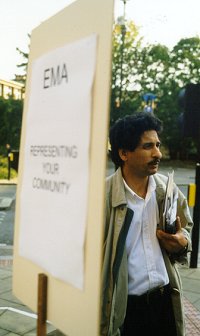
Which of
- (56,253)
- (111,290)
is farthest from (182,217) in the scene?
(56,253)

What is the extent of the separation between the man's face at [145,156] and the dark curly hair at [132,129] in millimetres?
27

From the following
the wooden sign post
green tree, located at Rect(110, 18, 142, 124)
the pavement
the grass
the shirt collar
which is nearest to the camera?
the wooden sign post

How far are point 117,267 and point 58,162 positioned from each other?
0.81 m

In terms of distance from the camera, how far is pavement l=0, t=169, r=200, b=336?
11.7 feet

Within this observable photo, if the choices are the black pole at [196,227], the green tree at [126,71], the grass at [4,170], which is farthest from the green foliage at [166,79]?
the black pole at [196,227]

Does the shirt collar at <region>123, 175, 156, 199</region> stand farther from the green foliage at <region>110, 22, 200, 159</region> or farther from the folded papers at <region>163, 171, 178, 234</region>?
the green foliage at <region>110, 22, 200, 159</region>

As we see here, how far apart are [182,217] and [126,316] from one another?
2.00 ft

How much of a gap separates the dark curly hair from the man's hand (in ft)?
1.52

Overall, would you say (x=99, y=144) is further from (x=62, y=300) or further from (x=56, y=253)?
(x=62, y=300)

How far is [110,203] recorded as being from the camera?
2293mm

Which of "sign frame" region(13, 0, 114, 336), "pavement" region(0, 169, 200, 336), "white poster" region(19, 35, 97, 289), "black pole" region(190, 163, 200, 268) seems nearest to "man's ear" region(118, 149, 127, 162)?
"white poster" region(19, 35, 97, 289)

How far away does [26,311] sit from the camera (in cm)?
403

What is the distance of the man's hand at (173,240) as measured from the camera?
2201 millimetres

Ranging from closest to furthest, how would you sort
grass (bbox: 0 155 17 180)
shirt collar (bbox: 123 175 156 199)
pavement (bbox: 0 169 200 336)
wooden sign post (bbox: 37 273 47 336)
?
1. wooden sign post (bbox: 37 273 47 336)
2. shirt collar (bbox: 123 175 156 199)
3. pavement (bbox: 0 169 200 336)
4. grass (bbox: 0 155 17 180)
